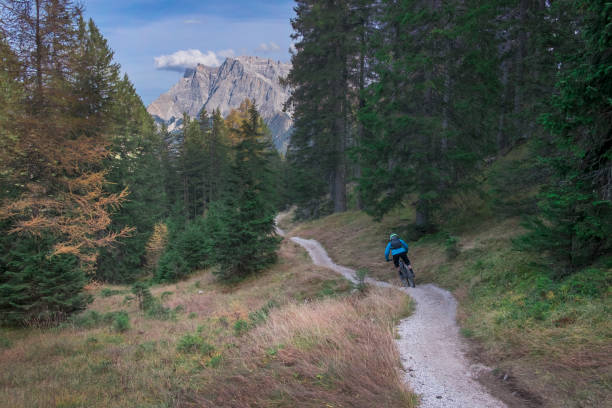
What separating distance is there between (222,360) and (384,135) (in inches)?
509

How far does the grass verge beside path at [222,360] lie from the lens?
405 centimetres

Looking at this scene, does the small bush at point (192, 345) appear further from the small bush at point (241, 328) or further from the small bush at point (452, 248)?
the small bush at point (452, 248)

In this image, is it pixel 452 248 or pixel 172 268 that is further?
pixel 172 268

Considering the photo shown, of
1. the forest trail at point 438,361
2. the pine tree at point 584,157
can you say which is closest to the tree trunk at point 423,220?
the forest trail at point 438,361

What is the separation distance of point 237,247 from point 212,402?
43.8 feet

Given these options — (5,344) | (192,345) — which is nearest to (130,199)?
(5,344)

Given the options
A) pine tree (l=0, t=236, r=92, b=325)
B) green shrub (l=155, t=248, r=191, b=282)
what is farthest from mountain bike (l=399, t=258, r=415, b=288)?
green shrub (l=155, t=248, r=191, b=282)

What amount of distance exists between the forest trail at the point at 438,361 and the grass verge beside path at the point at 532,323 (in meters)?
0.28

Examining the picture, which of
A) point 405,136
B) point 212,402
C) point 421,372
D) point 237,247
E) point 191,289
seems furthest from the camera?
point 191,289

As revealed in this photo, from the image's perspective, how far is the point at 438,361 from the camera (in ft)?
16.4

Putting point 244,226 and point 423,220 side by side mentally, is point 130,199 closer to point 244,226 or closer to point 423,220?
point 244,226

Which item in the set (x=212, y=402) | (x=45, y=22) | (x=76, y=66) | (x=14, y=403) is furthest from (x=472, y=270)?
(x=45, y=22)

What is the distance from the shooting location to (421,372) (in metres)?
4.59

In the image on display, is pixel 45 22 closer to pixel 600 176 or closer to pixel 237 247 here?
pixel 237 247
